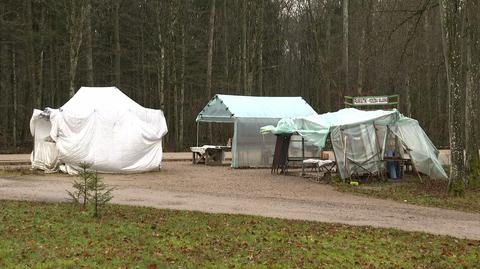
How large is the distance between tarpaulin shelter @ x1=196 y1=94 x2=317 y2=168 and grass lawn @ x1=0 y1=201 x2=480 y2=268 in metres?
14.2

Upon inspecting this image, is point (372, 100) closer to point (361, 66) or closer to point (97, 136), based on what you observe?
point (361, 66)

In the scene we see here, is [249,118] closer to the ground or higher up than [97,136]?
higher up

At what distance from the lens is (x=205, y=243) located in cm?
832

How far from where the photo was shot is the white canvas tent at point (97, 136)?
2084 centimetres

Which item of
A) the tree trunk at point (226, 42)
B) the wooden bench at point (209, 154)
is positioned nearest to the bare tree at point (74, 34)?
the wooden bench at point (209, 154)

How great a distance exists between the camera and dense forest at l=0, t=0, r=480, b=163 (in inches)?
1298

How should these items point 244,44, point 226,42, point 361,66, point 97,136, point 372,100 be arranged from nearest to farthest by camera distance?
point 97,136 → point 372,100 → point 361,66 → point 244,44 → point 226,42

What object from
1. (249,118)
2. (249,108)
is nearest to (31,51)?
(249,108)

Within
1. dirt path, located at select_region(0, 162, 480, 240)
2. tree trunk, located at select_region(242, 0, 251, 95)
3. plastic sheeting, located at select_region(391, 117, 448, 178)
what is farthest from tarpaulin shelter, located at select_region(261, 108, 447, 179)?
tree trunk, located at select_region(242, 0, 251, 95)

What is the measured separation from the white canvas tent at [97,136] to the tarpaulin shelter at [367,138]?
238 inches

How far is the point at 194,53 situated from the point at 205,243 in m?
33.5

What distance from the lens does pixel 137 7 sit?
4178 cm

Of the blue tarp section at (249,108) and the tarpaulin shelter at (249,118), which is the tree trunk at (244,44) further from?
the tarpaulin shelter at (249,118)

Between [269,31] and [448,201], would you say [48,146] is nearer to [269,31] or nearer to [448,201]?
[448,201]
